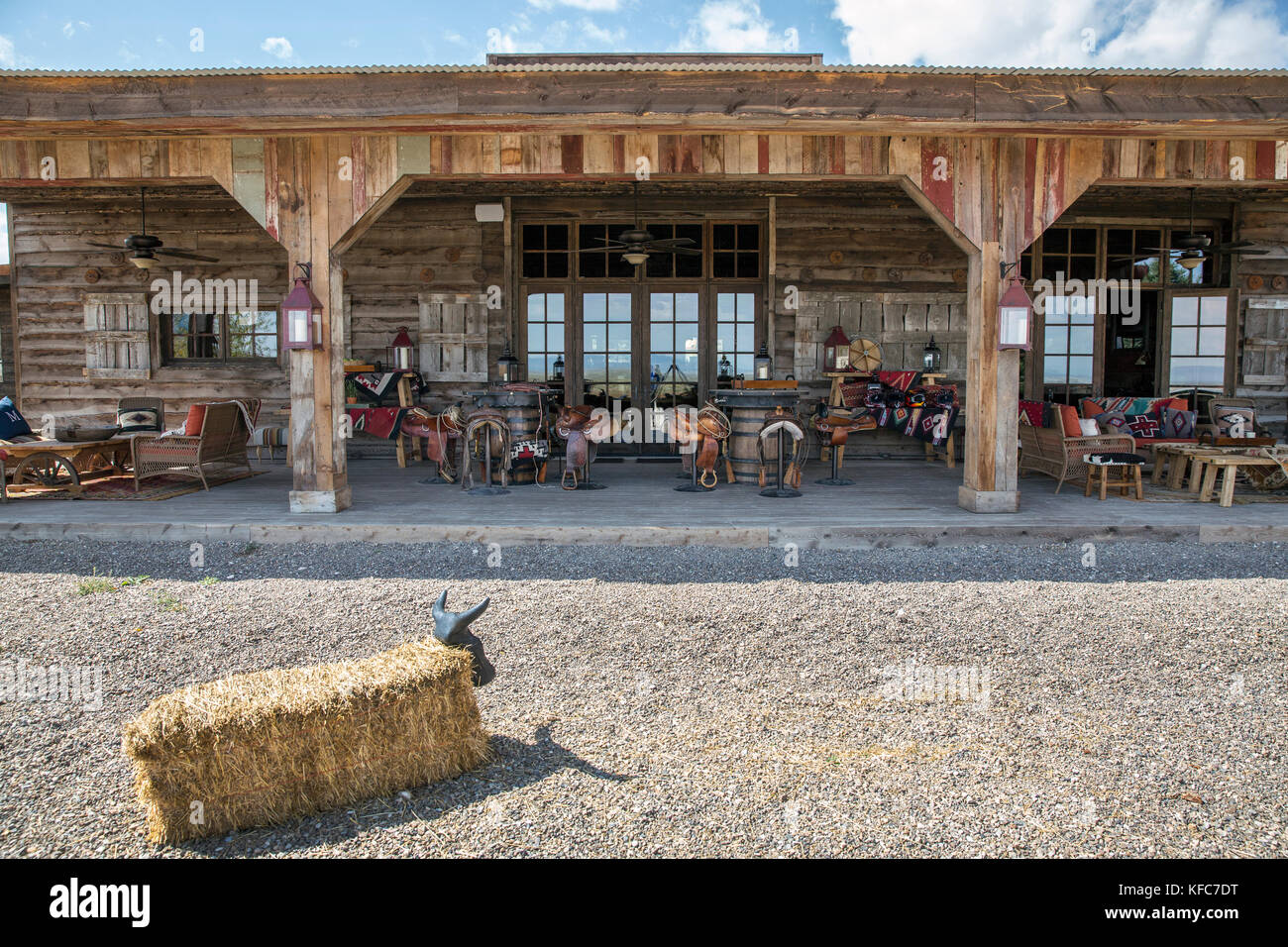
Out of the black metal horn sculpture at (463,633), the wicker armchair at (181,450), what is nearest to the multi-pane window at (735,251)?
the wicker armchair at (181,450)

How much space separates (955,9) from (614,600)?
61.2ft

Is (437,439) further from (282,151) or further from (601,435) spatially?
(282,151)

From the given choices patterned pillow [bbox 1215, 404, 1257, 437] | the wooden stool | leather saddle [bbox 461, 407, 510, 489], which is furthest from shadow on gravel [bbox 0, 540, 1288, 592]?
patterned pillow [bbox 1215, 404, 1257, 437]

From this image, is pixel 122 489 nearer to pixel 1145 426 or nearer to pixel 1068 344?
pixel 1145 426

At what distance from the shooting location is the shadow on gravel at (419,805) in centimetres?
214

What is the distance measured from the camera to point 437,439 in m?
7.23

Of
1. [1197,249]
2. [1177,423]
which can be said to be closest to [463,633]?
[1177,423]

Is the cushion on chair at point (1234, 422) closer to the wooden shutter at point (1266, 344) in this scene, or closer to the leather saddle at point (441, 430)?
the wooden shutter at point (1266, 344)

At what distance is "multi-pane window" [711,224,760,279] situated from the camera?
9234mm

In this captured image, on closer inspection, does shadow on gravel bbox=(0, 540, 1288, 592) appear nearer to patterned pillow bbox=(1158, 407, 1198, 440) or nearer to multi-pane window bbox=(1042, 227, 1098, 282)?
patterned pillow bbox=(1158, 407, 1198, 440)

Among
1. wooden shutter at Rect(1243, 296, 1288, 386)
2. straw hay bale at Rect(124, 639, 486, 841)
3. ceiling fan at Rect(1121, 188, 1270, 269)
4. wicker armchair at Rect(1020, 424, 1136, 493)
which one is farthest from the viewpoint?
wooden shutter at Rect(1243, 296, 1288, 386)

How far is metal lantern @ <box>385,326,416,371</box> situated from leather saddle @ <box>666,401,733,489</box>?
366 centimetres

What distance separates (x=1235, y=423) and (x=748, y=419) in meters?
4.64
